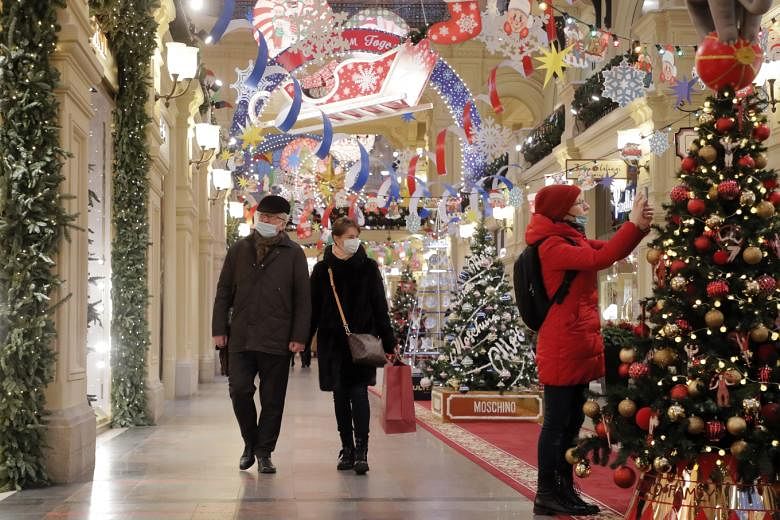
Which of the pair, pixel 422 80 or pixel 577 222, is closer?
pixel 577 222

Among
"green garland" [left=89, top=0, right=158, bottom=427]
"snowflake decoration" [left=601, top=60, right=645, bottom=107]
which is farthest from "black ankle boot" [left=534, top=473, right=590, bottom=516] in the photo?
"snowflake decoration" [left=601, top=60, right=645, bottom=107]

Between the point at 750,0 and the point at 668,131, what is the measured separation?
10.3 meters

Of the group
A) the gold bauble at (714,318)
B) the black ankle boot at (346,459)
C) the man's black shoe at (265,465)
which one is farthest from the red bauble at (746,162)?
the man's black shoe at (265,465)

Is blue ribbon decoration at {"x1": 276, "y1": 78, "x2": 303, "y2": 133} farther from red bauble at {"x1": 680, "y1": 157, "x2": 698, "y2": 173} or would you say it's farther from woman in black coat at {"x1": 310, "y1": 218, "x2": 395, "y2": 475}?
red bauble at {"x1": 680, "y1": 157, "x2": 698, "y2": 173}

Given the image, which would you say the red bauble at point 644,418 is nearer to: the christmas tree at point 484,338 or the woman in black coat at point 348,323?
the woman in black coat at point 348,323

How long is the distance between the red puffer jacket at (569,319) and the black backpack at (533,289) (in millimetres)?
24

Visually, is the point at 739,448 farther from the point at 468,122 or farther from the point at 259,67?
the point at 468,122

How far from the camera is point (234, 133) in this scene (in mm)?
16062

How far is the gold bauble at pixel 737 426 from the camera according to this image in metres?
3.88

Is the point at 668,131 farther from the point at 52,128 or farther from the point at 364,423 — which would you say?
the point at 52,128

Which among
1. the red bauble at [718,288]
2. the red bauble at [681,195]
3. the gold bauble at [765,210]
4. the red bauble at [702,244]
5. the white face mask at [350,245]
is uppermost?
the red bauble at [681,195]

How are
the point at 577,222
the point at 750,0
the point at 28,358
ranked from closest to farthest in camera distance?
the point at 750,0
the point at 577,222
the point at 28,358

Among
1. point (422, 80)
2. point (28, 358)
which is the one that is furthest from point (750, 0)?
point (422, 80)

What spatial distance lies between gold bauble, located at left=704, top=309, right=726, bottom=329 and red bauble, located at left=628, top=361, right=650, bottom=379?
1.10 ft
